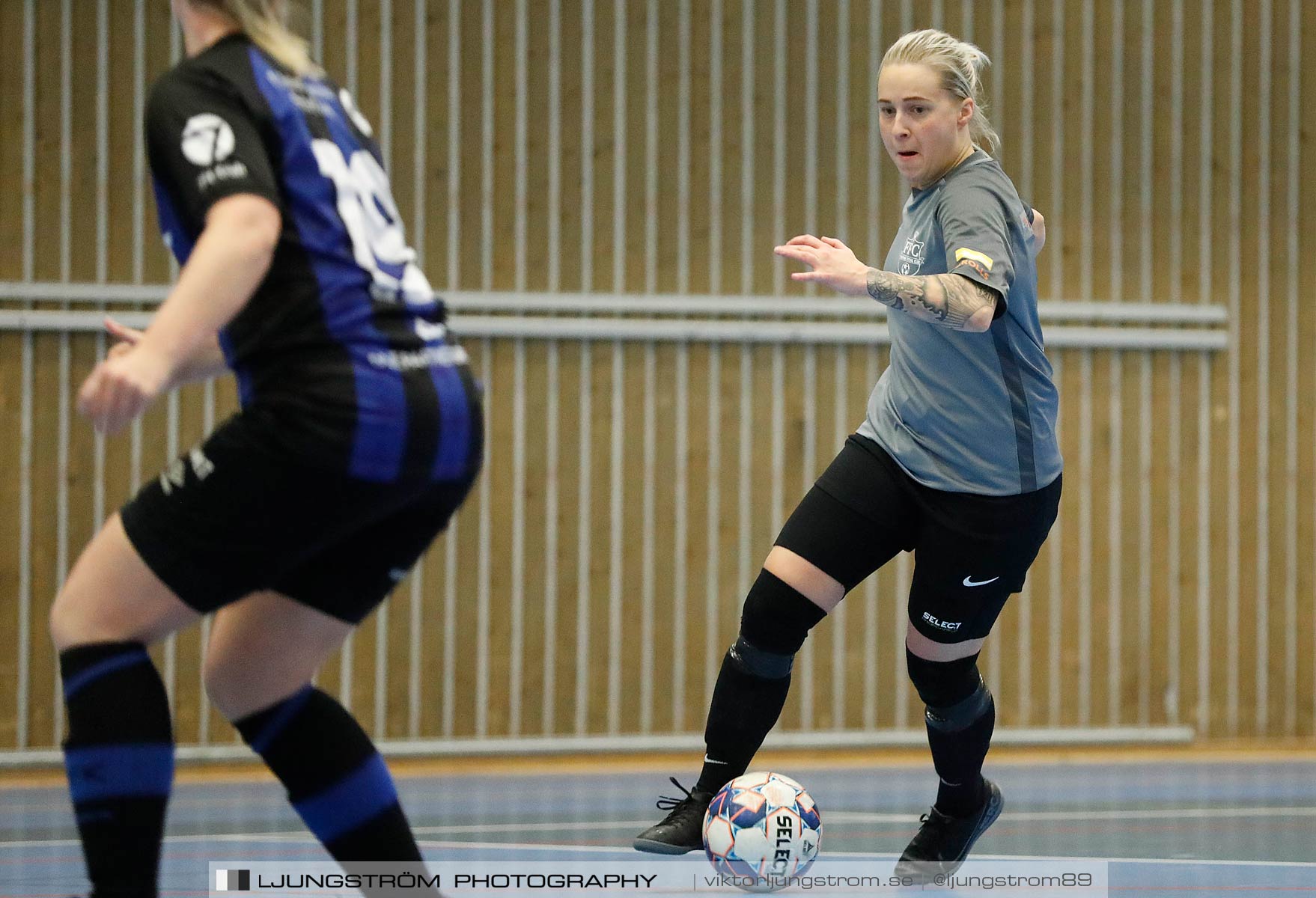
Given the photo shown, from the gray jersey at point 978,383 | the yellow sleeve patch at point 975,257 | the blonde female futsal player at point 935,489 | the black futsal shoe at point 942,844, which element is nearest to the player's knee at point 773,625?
the blonde female futsal player at point 935,489

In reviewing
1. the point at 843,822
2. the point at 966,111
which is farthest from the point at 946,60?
the point at 843,822

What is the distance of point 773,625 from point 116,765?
5.23ft

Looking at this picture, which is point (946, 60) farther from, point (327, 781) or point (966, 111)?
point (327, 781)

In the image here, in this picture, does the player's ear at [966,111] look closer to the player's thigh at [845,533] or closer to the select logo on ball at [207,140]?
the player's thigh at [845,533]

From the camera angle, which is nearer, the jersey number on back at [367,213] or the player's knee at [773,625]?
the jersey number on back at [367,213]

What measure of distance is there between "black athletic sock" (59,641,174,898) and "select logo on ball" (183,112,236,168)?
2.12 ft

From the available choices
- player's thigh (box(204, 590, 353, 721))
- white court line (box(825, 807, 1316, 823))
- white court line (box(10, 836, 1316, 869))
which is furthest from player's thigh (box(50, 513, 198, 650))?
white court line (box(825, 807, 1316, 823))

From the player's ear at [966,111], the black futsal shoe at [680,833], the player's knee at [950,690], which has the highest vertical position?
the player's ear at [966,111]

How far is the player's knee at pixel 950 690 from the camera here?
3.35 metres

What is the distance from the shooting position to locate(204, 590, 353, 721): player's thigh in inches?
85.0

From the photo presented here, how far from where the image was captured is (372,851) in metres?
2.21

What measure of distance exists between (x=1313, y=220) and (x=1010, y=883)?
4899 millimetres

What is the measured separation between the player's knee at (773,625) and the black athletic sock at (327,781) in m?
1.21

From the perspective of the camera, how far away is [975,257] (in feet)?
9.73
